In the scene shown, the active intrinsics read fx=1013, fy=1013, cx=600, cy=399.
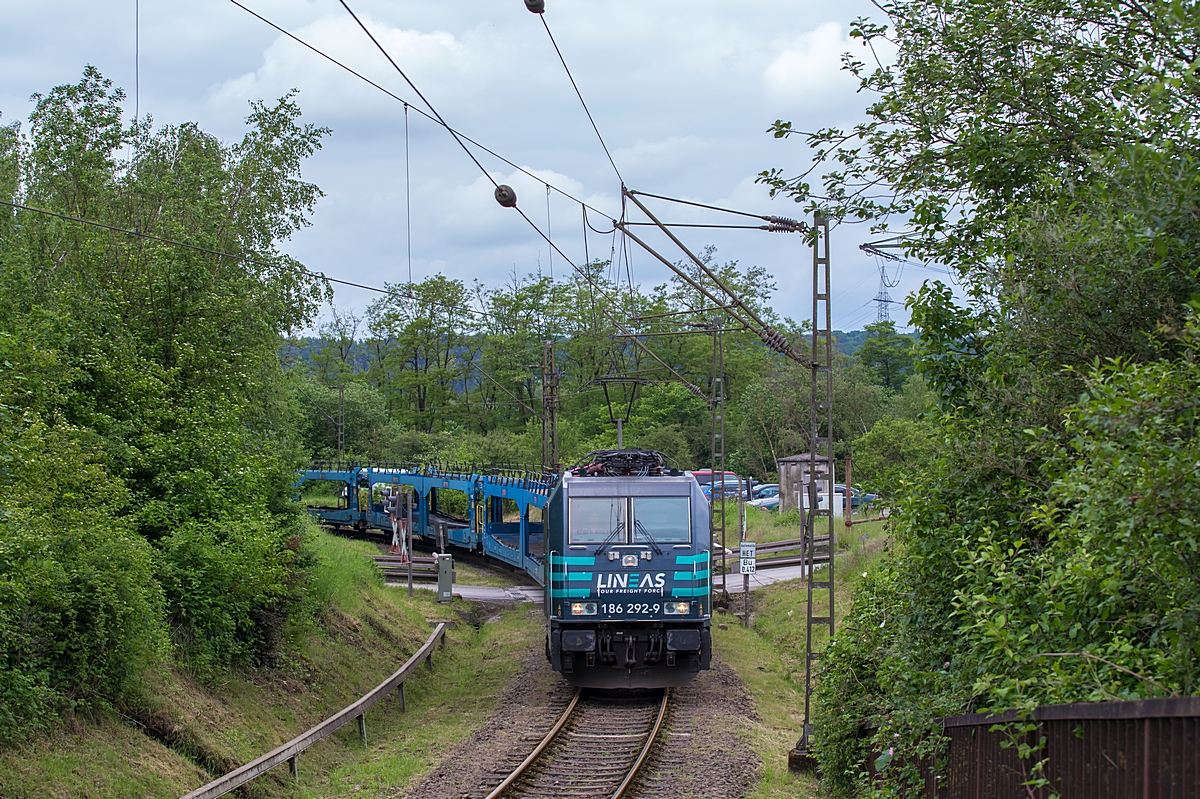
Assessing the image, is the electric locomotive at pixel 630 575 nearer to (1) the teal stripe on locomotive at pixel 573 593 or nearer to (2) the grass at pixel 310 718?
(1) the teal stripe on locomotive at pixel 573 593

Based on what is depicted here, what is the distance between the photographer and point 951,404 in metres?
9.02

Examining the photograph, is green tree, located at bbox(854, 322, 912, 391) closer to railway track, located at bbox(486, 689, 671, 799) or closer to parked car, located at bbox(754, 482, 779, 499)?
parked car, located at bbox(754, 482, 779, 499)

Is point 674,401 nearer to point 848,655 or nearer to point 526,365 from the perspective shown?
point 526,365

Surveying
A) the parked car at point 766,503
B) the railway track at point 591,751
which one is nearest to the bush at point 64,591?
the railway track at point 591,751

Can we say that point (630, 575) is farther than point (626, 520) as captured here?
No

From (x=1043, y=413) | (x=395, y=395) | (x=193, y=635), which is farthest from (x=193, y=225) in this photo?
(x=395, y=395)

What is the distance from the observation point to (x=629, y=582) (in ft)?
49.2

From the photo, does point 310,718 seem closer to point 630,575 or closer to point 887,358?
point 630,575

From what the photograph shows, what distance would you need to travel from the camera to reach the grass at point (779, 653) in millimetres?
12016

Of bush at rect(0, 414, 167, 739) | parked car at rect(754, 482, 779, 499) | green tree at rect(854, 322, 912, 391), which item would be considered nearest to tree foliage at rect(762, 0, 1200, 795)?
bush at rect(0, 414, 167, 739)

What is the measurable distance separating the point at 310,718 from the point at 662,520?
5.83 m

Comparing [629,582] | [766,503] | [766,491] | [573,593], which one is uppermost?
Answer: [629,582]

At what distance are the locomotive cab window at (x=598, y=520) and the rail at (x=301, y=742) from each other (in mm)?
3737

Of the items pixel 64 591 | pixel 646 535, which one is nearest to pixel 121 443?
pixel 64 591
